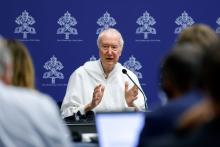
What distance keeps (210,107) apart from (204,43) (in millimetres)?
1193

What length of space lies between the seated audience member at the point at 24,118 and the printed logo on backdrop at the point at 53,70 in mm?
4385

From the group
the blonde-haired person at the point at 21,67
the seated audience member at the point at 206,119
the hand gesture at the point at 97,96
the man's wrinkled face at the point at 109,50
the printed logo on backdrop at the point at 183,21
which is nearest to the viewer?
the seated audience member at the point at 206,119

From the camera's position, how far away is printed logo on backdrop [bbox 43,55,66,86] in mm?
6809

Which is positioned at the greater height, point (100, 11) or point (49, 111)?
point (100, 11)

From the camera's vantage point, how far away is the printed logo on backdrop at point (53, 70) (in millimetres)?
6809

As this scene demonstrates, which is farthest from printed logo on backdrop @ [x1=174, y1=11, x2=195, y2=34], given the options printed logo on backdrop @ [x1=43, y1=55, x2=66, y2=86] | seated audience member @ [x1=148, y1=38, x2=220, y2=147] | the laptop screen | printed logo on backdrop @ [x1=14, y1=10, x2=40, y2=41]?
seated audience member @ [x1=148, y1=38, x2=220, y2=147]

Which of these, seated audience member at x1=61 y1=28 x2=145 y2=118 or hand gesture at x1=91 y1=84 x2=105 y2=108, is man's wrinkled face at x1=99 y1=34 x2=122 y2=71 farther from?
hand gesture at x1=91 y1=84 x2=105 y2=108

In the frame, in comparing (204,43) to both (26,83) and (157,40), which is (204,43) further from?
(157,40)

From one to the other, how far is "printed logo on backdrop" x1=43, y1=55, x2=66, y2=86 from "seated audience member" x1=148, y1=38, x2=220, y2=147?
16.8 feet

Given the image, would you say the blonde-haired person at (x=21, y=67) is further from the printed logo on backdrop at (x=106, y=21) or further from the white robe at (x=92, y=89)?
the printed logo on backdrop at (x=106, y=21)

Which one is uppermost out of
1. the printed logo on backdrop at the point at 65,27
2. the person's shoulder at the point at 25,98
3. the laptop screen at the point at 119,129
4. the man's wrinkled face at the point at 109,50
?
the printed logo on backdrop at the point at 65,27

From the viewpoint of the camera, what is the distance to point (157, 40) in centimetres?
691

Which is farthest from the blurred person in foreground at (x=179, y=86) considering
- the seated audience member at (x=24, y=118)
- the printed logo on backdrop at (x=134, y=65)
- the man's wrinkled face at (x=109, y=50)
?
the printed logo on backdrop at (x=134, y=65)

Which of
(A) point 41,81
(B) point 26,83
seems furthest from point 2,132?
(A) point 41,81
